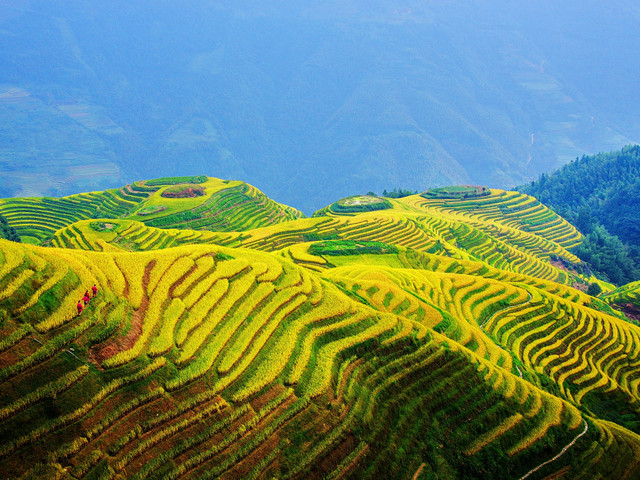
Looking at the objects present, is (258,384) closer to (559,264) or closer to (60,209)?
(559,264)

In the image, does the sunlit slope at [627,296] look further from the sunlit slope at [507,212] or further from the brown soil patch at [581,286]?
the sunlit slope at [507,212]

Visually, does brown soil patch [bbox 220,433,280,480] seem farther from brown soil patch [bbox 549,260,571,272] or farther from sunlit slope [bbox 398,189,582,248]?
sunlit slope [bbox 398,189,582,248]

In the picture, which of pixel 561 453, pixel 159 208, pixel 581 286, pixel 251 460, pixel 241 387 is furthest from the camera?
pixel 159 208

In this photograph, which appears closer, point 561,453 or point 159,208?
point 561,453

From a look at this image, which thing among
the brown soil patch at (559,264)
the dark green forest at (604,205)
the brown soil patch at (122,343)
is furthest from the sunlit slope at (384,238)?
the brown soil patch at (122,343)

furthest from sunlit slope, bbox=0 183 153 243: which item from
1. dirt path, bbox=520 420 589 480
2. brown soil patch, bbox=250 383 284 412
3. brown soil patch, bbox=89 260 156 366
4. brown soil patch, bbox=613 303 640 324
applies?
brown soil patch, bbox=613 303 640 324

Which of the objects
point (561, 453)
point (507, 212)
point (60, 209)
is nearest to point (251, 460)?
point (561, 453)

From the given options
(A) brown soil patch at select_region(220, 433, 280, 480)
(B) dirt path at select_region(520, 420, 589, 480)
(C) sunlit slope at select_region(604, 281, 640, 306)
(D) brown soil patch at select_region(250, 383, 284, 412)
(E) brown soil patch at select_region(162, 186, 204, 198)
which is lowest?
(B) dirt path at select_region(520, 420, 589, 480)

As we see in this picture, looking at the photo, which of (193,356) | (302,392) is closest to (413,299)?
(302,392)
